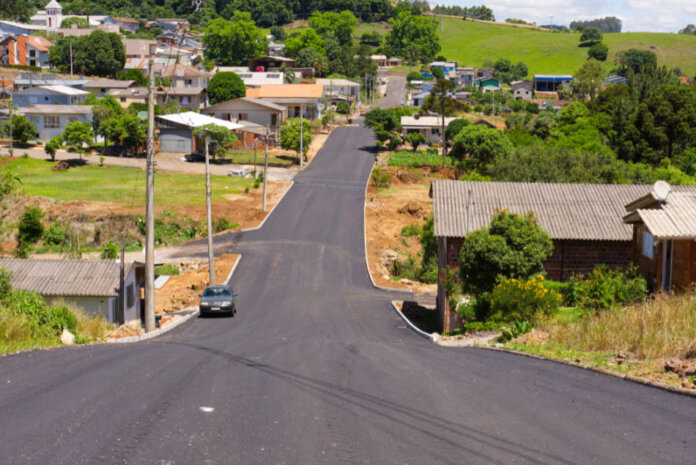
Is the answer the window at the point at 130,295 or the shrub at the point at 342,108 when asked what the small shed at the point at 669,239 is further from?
the shrub at the point at 342,108

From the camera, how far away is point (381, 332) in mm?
28906

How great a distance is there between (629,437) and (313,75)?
148 meters

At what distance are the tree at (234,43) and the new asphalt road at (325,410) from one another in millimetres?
146628

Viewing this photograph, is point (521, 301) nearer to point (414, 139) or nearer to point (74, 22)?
point (414, 139)

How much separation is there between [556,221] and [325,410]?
76.9ft

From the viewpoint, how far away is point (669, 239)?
22156 mm

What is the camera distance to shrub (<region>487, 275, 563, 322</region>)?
869 inches

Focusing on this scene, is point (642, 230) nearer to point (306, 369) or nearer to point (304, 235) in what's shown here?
point (306, 369)

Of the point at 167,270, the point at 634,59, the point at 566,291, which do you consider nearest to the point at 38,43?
the point at 167,270

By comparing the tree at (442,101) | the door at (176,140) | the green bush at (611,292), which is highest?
the tree at (442,101)

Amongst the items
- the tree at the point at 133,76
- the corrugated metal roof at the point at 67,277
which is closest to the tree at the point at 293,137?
the tree at the point at 133,76

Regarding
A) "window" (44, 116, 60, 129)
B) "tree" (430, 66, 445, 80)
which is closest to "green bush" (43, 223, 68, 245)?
"window" (44, 116, 60, 129)

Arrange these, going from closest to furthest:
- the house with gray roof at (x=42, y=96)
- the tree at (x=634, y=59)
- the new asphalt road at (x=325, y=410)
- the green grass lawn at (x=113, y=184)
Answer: the new asphalt road at (x=325, y=410)
the green grass lawn at (x=113, y=184)
the house with gray roof at (x=42, y=96)
the tree at (x=634, y=59)

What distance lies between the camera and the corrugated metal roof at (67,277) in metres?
31.6
